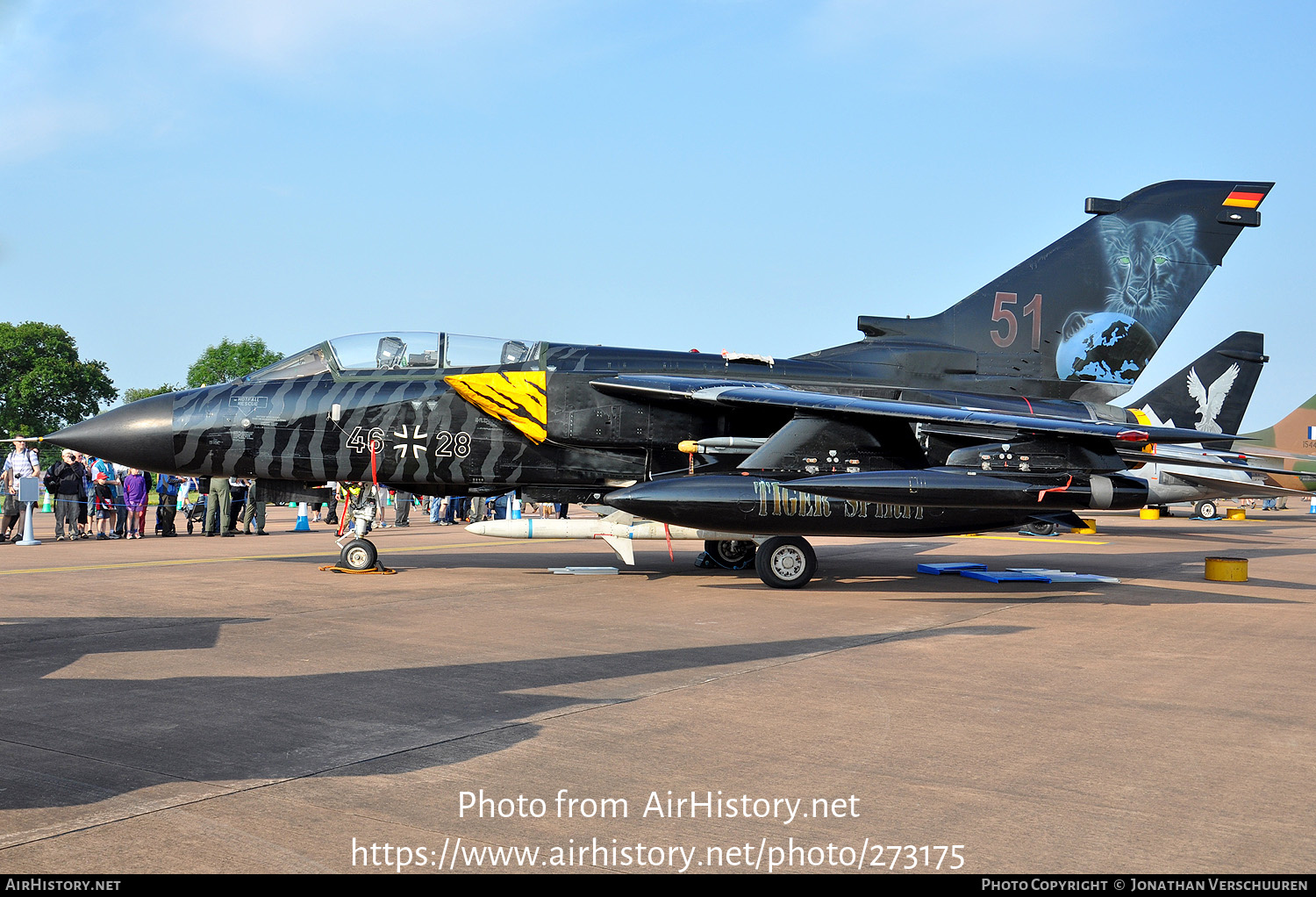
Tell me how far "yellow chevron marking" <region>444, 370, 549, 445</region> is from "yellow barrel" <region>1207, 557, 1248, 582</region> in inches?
386

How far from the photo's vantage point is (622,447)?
1308 cm

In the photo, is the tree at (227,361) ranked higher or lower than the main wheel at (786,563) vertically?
higher

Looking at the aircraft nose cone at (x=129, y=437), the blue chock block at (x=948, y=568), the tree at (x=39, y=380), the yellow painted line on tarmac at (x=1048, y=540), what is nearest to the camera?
the aircraft nose cone at (x=129, y=437)

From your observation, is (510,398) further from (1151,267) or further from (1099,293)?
(1151,267)

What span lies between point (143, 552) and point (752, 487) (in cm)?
1103

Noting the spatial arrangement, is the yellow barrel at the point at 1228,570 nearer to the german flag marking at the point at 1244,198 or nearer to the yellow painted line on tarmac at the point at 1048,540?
the german flag marking at the point at 1244,198

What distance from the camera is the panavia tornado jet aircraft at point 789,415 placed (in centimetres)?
1120

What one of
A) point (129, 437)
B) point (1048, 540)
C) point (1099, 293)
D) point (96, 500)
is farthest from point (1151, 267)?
point (96, 500)

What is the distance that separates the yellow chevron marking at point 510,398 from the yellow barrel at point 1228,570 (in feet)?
32.2

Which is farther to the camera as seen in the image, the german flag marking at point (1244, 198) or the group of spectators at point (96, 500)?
the group of spectators at point (96, 500)

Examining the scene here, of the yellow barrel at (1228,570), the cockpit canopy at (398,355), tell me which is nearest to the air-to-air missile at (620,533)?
the cockpit canopy at (398,355)

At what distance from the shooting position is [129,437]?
12242 millimetres

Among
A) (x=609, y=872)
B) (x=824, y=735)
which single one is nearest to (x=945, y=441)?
(x=824, y=735)

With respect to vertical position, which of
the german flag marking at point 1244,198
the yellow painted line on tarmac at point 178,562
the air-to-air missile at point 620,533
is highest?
the german flag marking at point 1244,198
